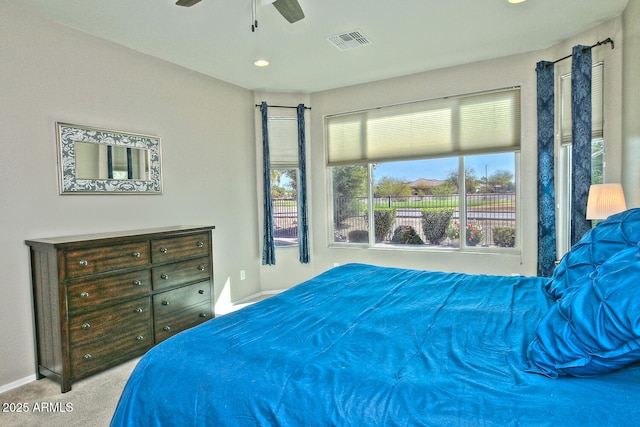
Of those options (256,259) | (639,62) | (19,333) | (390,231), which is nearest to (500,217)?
(390,231)

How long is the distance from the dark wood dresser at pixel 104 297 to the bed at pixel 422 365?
1490mm

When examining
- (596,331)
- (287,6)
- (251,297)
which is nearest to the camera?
(596,331)

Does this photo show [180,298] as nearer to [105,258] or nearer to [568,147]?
[105,258]

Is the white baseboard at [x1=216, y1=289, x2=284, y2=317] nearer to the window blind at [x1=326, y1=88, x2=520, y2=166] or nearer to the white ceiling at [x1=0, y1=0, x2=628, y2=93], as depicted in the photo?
the window blind at [x1=326, y1=88, x2=520, y2=166]

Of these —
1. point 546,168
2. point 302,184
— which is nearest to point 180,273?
point 302,184

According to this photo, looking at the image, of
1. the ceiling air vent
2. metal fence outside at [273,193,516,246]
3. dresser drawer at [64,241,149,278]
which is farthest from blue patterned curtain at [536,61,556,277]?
dresser drawer at [64,241,149,278]

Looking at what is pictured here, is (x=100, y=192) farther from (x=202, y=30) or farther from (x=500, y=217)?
(x=500, y=217)

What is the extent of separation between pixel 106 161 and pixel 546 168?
162 inches

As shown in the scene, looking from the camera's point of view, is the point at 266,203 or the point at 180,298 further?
the point at 266,203

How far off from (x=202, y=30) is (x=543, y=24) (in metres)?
2.92

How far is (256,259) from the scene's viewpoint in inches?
194

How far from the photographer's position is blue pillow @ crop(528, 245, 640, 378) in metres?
1.05

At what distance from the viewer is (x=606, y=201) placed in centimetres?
262

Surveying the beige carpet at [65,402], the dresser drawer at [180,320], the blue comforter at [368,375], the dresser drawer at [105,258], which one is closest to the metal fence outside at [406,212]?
the dresser drawer at [180,320]
